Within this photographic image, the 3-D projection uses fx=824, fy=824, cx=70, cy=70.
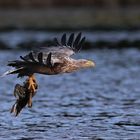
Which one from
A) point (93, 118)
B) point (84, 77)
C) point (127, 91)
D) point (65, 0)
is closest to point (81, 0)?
point (65, 0)

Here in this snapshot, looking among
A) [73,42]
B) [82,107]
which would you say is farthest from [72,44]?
[82,107]

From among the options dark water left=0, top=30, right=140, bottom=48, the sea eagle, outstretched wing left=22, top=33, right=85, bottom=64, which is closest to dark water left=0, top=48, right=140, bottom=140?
the sea eagle

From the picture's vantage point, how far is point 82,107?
1571cm

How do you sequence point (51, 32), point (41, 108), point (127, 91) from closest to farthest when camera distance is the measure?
point (41, 108) < point (127, 91) < point (51, 32)

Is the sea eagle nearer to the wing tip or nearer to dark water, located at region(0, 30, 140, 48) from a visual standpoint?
the wing tip

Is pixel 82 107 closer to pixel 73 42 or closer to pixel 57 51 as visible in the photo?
pixel 73 42

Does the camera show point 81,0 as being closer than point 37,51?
No

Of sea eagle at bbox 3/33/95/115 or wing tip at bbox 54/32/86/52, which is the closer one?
sea eagle at bbox 3/33/95/115

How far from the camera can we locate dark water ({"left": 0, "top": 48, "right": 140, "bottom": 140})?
12.9 meters

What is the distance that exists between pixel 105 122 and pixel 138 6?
100 ft

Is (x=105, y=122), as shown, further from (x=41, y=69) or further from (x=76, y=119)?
(x=41, y=69)

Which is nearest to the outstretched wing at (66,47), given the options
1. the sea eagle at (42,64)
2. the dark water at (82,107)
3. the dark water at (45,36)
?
the sea eagle at (42,64)

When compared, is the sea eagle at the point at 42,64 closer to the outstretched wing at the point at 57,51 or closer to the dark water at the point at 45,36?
the outstretched wing at the point at 57,51

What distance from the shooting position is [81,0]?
45.1 meters
